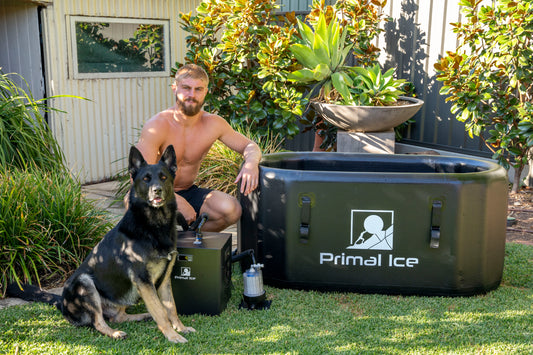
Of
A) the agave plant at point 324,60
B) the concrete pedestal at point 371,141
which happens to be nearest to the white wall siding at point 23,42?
the agave plant at point 324,60

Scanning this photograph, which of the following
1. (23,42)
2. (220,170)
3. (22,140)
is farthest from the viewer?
(23,42)

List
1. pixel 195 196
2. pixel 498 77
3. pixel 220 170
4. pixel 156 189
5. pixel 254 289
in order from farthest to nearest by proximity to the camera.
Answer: pixel 220 170
pixel 498 77
pixel 195 196
pixel 254 289
pixel 156 189

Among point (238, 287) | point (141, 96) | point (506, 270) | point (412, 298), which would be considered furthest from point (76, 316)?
point (141, 96)

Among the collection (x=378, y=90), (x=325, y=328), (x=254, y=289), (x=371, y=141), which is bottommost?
(x=325, y=328)

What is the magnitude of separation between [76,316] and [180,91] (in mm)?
1562

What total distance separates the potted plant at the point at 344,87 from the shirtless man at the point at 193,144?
193 cm

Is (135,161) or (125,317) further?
(125,317)

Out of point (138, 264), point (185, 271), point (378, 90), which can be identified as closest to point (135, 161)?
point (138, 264)

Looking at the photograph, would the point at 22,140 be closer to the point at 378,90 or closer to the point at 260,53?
the point at 260,53

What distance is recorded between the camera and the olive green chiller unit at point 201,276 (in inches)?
116

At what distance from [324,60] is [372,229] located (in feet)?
9.71

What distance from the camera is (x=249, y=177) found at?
3359mm

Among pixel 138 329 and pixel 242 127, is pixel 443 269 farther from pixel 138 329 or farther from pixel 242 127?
pixel 242 127

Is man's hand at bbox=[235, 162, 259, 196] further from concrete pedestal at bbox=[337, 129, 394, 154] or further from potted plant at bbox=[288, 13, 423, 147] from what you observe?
concrete pedestal at bbox=[337, 129, 394, 154]
